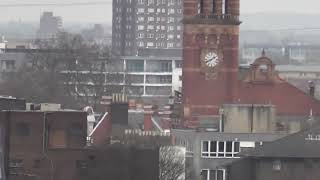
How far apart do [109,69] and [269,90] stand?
2437 inches

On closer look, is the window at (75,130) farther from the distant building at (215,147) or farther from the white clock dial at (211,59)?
the white clock dial at (211,59)

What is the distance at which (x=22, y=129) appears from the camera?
53.5 meters

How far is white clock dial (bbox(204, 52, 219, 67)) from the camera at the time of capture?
3693 inches

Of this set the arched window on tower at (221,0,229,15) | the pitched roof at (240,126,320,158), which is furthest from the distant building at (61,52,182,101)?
the pitched roof at (240,126,320,158)

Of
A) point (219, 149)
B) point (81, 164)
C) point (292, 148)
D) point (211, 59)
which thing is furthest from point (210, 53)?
point (81, 164)

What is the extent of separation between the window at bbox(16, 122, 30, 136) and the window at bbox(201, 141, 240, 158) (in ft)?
72.7

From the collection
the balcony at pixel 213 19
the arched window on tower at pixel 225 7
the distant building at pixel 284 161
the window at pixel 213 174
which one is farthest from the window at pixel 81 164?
the arched window on tower at pixel 225 7

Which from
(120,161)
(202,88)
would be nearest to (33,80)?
(202,88)

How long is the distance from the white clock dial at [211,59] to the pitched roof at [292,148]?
2837 cm

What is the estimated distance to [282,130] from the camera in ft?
260

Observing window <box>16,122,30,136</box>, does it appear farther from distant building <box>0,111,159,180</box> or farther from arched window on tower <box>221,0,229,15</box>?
arched window on tower <box>221,0,229,15</box>

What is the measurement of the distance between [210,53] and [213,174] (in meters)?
21.4

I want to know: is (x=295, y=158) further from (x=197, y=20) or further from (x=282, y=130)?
(x=197, y=20)

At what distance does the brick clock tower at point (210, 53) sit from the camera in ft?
306
